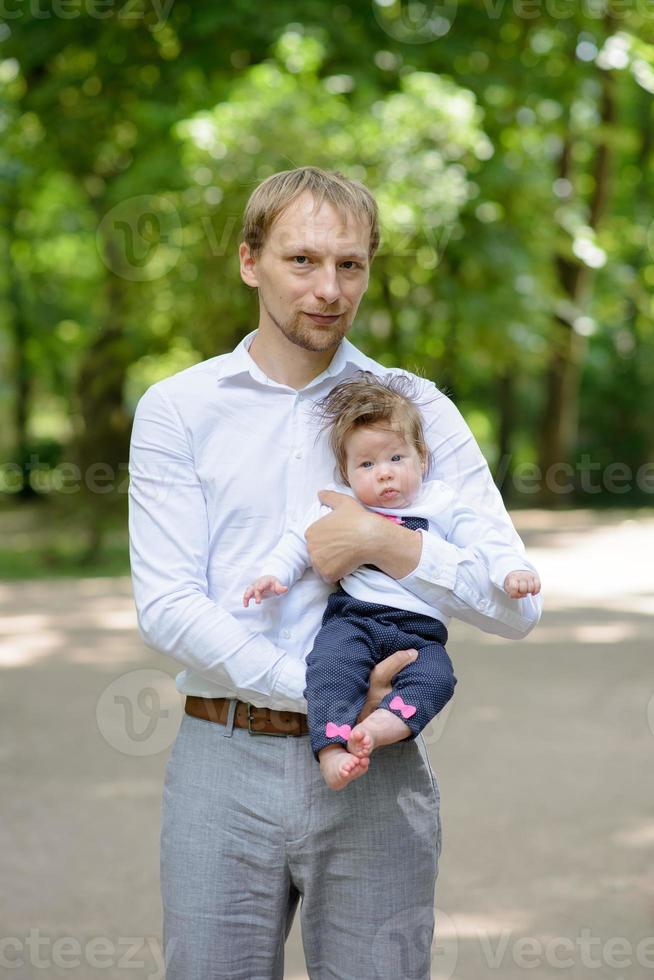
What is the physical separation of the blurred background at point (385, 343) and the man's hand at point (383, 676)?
409mm

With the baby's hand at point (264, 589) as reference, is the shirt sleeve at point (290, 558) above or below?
above

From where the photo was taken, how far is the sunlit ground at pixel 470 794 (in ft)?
14.5

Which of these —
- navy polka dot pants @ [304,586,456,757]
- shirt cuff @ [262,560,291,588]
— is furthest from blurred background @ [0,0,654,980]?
shirt cuff @ [262,560,291,588]

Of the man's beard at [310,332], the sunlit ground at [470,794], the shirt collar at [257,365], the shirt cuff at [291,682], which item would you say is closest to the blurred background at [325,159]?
the sunlit ground at [470,794]

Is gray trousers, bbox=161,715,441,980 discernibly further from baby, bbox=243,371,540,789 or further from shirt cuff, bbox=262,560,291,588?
shirt cuff, bbox=262,560,291,588

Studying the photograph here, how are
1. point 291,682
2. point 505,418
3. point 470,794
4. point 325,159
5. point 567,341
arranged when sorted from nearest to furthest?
1. point 291,682
2. point 470,794
3. point 325,159
4. point 567,341
5. point 505,418

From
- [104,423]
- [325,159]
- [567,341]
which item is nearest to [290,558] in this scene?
[325,159]

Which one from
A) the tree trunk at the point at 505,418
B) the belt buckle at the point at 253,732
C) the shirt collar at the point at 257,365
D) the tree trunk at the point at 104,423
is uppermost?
the shirt collar at the point at 257,365

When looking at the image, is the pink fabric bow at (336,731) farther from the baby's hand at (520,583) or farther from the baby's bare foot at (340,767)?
the baby's hand at (520,583)

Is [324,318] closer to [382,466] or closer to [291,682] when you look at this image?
[382,466]

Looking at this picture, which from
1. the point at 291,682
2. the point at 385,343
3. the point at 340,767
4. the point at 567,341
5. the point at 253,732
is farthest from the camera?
the point at 567,341

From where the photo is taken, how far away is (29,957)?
13.9 ft

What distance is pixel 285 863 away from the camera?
238 cm

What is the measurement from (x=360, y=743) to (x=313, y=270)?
85 cm
